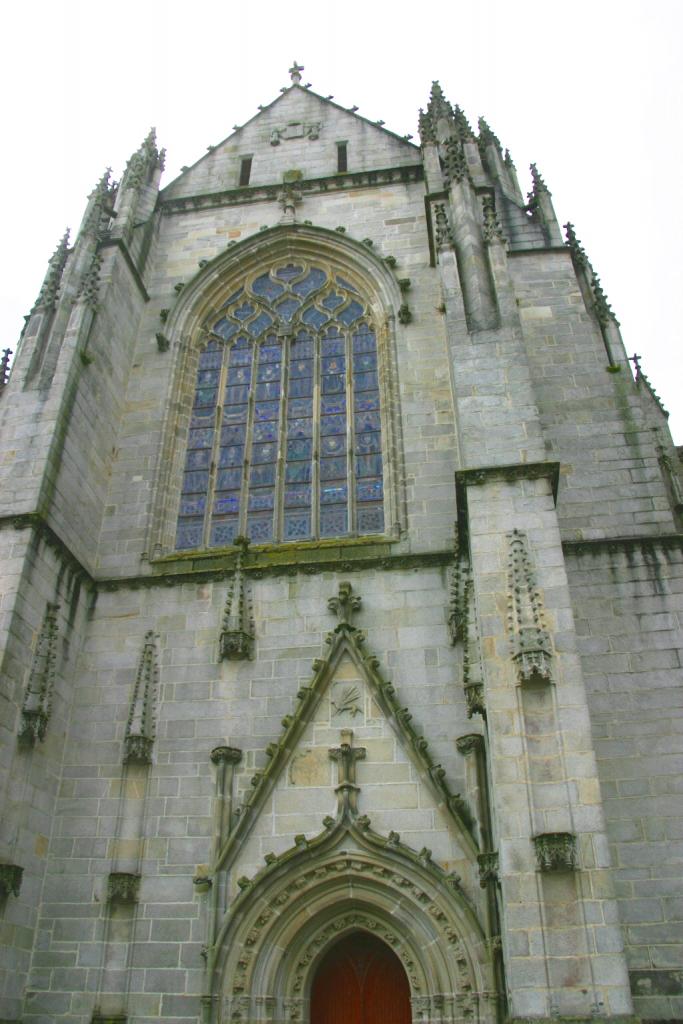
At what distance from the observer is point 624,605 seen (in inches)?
362

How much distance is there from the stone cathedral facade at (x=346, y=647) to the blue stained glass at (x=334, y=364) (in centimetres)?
5

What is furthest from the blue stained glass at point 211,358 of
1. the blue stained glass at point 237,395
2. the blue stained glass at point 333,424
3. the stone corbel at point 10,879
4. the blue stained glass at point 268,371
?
the stone corbel at point 10,879

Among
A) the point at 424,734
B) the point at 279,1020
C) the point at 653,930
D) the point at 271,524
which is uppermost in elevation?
the point at 271,524

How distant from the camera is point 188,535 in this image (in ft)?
37.3

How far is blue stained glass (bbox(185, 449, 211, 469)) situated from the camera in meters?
12.1

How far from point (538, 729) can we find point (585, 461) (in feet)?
14.7

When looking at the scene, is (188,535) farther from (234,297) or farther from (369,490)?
(234,297)

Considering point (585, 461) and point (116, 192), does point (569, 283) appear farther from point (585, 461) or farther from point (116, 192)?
point (116, 192)

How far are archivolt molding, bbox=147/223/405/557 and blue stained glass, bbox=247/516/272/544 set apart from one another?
1029 mm

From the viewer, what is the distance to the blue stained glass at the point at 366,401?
1216 cm

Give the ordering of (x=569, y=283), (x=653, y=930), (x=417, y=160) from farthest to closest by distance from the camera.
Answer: (x=417, y=160) < (x=569, y=283) < (x=653, y=930)

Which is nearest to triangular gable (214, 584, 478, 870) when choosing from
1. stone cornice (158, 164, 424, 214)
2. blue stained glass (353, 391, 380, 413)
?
blue stained glass (353, 391, 380, 413)

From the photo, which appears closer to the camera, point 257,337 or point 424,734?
point 424,734

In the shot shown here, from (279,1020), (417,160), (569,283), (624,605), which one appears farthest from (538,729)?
(417,160)
